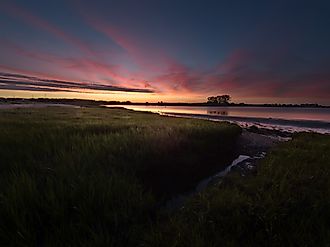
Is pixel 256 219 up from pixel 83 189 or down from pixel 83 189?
down

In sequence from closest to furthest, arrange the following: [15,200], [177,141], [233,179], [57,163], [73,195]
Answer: [15,200]
[73,195]
[57,163]
[233,179]
[177,141]

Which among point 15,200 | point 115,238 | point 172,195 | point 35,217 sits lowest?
point 172,195

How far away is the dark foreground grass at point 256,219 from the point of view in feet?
12.2

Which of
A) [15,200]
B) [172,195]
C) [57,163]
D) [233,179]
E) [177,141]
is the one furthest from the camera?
[177,141]

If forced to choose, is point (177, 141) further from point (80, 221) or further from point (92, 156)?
point (80, 221)

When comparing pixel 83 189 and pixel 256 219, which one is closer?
pixel 256 219

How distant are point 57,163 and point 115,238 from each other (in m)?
3.33

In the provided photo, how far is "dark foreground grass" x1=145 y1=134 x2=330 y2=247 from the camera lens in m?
3.71

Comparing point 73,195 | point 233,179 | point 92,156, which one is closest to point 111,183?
point 73,195

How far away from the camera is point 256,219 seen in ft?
14.0

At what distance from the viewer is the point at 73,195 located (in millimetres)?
4496

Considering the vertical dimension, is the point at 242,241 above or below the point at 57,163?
below

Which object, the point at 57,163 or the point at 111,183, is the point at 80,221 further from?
the point at 57,163

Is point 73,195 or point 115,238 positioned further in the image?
point 73,195
